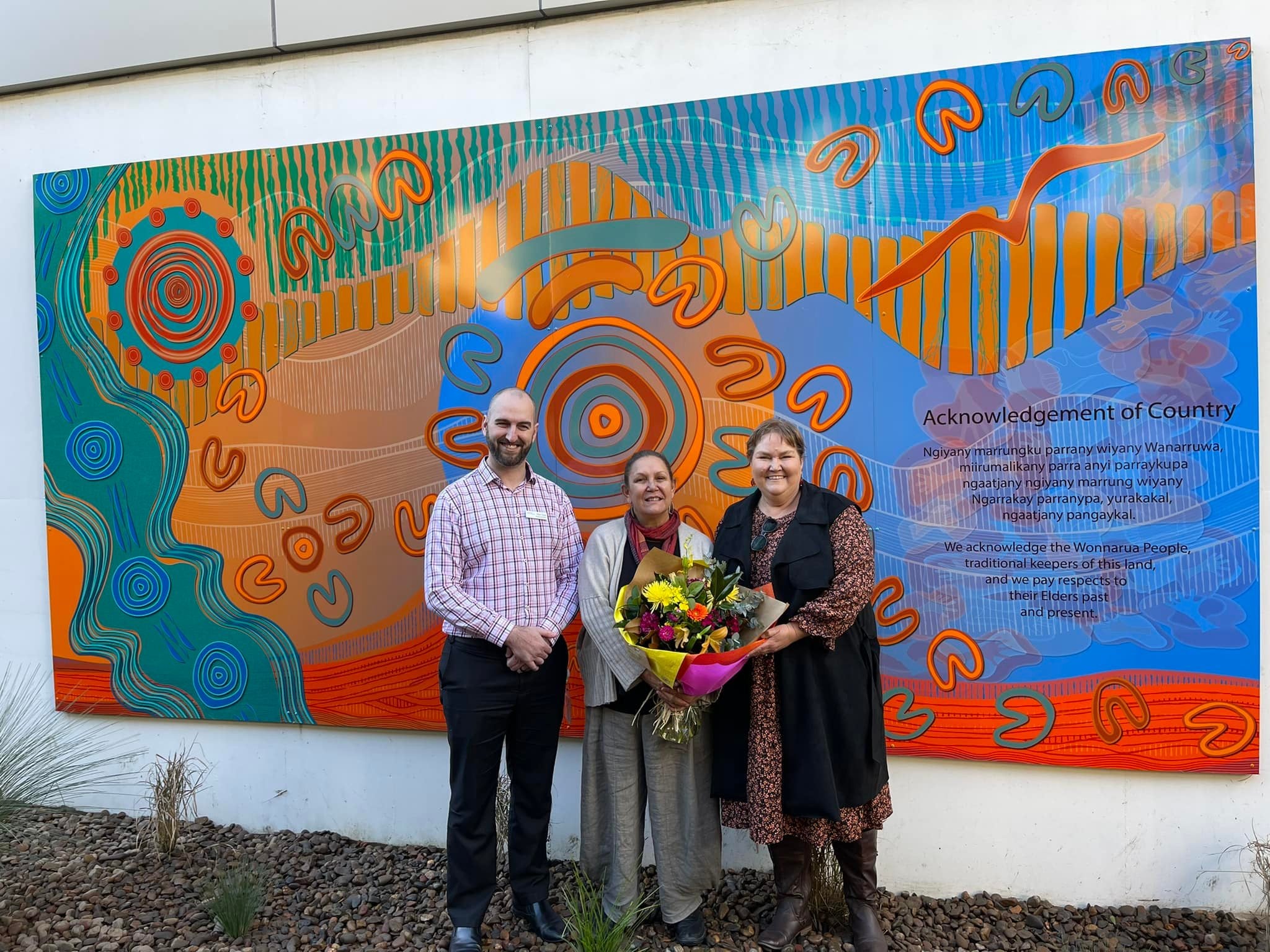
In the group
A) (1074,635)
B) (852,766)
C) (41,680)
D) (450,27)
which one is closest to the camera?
(852,766)

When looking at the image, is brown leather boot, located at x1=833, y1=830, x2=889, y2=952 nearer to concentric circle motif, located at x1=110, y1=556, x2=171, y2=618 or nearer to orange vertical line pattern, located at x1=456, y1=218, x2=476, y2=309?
orange vertical line pattern, located at x1=456, y1=218, x2=476, y2=309

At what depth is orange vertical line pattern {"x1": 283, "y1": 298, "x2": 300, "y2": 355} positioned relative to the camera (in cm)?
423

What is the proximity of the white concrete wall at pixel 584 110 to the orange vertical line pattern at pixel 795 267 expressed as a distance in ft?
2.18

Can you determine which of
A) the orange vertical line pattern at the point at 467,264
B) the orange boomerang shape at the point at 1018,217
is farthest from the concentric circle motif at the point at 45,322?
the orange boomerang shape at the point at 1018,217

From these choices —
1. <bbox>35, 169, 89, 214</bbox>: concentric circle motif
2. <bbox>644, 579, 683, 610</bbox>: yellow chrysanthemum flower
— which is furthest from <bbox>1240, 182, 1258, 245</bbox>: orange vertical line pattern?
<bbox>35, 169, 89, 214</bbox>: concentric circle motif

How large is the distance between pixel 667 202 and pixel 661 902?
277 centimetres

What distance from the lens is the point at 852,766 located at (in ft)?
9.84

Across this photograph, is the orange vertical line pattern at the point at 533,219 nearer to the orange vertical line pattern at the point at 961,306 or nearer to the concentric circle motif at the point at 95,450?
the orange vertical line pattern at the point at 961,306

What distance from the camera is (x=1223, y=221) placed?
3.32 m

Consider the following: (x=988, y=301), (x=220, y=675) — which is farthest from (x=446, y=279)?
(x=988, y=301)

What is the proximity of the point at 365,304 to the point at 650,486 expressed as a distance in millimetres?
1854

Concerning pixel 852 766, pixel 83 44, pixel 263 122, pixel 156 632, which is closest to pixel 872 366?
pixel 852 766

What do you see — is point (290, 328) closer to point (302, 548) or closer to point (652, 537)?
point (302, 548)

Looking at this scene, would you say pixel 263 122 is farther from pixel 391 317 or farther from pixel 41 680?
pixel 41 680
